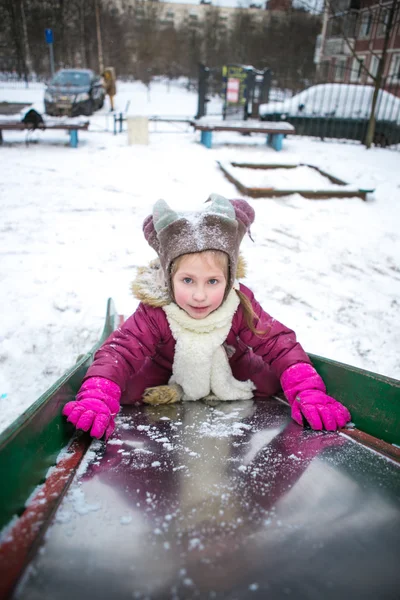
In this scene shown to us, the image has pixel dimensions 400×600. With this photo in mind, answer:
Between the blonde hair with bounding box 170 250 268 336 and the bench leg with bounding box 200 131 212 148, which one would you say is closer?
the blonde hair with bounding box 170 250 268 336

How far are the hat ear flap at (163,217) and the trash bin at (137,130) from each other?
8.51 m

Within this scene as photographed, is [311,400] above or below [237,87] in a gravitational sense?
below

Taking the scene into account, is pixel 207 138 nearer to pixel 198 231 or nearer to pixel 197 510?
pixel 198 231

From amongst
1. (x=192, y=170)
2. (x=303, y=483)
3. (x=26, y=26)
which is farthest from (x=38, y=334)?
(x=26, y=26)

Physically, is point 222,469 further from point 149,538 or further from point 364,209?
point 364,209

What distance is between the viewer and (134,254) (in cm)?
399

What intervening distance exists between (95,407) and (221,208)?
83cm

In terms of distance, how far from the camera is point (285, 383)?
164cm

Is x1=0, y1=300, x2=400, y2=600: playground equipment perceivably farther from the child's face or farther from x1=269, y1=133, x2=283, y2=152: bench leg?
x1=269, y1=133, x2=283, y2=152: bench leg

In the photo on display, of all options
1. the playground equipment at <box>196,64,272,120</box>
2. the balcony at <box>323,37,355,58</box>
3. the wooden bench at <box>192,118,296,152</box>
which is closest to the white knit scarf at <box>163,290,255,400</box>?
the wooden bench at <box>192,118,296,152</box>

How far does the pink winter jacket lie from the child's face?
0.19 meters

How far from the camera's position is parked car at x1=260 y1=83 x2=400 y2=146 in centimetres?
1101

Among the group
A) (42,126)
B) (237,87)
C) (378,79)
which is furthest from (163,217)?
(237,87)

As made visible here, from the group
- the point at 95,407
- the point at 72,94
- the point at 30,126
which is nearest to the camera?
the point at 95,407
